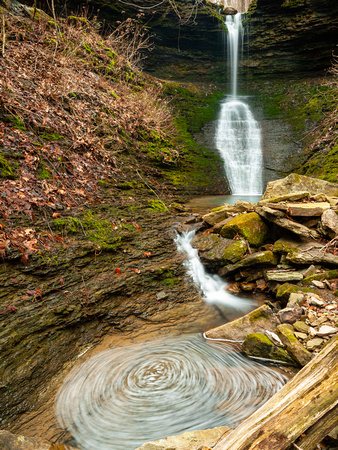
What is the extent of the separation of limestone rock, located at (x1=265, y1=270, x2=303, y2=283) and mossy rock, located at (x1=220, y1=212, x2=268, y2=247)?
836mm

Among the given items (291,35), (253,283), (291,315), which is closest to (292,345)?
(291,315)

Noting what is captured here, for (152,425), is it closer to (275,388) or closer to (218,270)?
(275,388)

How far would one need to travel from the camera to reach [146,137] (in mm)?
8766

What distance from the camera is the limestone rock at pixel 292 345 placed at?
2857 mm

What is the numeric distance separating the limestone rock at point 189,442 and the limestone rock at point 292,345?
1275 millimetres

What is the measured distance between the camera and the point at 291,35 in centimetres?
1527

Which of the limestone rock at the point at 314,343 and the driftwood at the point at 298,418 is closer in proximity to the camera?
the driftwood at the point at 298,418

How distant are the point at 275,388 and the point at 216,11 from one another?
20669mm

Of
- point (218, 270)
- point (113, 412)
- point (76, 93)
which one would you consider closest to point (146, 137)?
point (76, 93)

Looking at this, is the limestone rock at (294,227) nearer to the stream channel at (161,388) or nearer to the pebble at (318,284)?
the pebble at (318,284)

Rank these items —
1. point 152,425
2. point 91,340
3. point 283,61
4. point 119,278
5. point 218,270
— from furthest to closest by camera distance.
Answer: point 283,61 → point 218,270 → point 119,278 → point 91,340 → point 152,425

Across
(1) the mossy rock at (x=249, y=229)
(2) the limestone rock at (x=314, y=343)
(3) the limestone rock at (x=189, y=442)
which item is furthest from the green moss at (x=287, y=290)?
(3) the limestone rock at (x=189, y=442)

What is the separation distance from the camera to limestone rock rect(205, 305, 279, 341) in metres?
3.56

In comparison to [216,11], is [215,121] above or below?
below
